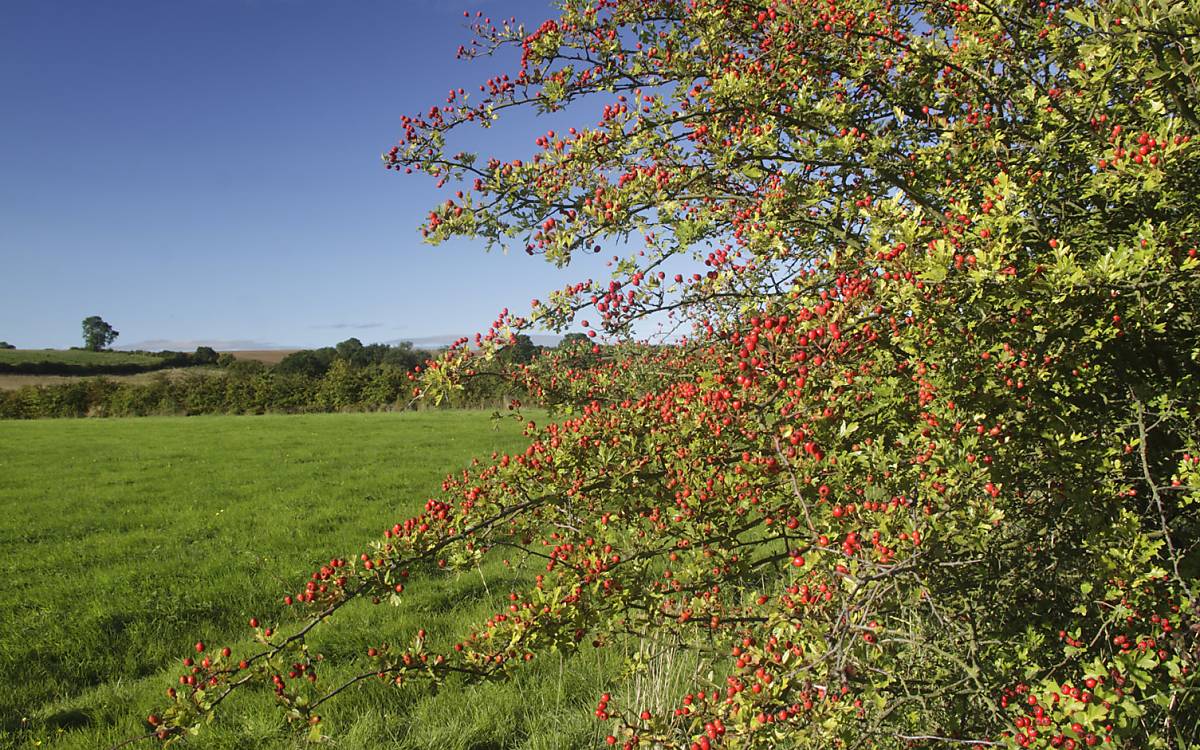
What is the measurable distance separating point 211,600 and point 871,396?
842cm

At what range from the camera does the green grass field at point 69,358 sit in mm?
75688

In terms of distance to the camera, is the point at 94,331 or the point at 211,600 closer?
the point at 211,600

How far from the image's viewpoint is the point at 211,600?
8.05 meters

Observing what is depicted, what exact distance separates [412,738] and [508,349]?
131 inches

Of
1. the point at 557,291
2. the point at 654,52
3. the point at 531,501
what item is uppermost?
the point at 654,52

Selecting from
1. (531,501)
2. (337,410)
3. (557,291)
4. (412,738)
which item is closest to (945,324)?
(557,291)

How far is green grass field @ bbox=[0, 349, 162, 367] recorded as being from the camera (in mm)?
75688

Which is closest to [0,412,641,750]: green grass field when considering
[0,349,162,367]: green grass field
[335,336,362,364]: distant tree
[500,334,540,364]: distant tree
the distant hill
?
[500,334,540,364]: distant tree

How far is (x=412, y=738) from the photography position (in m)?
4.93

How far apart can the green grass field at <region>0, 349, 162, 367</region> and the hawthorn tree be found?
9298 cm

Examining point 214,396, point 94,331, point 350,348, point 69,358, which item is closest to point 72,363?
point 69,358

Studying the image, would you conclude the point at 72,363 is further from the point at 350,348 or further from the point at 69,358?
the point at 350,348

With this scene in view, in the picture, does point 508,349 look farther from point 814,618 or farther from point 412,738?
point 412,738

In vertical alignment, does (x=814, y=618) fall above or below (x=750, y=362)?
below
